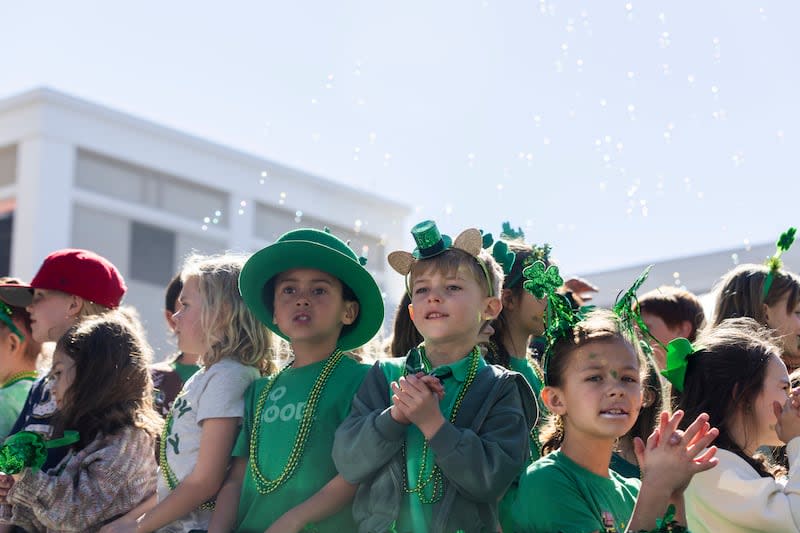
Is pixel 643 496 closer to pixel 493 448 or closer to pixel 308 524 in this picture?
pixel 493 448

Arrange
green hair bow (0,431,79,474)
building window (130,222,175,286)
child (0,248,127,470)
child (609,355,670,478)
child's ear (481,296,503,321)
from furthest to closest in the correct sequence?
building window (130,222,175,286), child (0,248,127,470), green hair bow (0,431,79,474), child (609,355,670,478), child's ear (481,296,503,321)

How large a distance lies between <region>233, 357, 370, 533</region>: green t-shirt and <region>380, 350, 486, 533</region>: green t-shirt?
32 cm

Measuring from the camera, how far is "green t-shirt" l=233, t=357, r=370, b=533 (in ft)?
11.1

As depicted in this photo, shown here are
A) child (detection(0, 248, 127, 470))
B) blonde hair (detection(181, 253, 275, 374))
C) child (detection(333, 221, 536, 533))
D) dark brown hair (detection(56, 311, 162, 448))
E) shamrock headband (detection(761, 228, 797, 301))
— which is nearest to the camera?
child (detection(333, 221, 536, 533))

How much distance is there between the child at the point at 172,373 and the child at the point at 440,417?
1830 millimetres

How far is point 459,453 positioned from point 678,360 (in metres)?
0.86

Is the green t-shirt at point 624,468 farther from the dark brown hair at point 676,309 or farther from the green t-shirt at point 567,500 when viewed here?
the dark brown hair at point 676,309

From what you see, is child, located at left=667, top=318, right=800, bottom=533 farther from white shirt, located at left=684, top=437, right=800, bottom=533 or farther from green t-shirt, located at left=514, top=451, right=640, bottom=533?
green t-shirt, located at left=514, top=451, right=640, bottom=533

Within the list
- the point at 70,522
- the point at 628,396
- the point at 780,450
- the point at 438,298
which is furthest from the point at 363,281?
the point at 780,450

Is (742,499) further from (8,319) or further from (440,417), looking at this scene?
(8,319)

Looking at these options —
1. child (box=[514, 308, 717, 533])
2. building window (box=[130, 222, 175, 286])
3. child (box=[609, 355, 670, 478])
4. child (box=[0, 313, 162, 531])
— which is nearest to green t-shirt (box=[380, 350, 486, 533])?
child (box=[514, 308, 717, 533])

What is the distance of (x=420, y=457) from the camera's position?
306 centimetres

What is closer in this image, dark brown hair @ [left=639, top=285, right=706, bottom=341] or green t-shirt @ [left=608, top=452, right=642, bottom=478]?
green t-shirt @ [left=608, top=452, right=642, bottom=478]

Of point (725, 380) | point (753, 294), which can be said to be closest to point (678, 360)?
point (725, 380)
